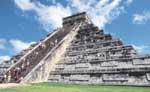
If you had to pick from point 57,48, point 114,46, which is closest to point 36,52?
point 57,48

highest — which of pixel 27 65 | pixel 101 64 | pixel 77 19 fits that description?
pixel 77 19

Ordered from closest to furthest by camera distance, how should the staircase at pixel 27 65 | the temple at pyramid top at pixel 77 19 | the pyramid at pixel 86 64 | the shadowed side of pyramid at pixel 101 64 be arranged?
the shadowed side of pyramid at pixel 101 64, the pyramid at pixel 86 64, the staircase at pixel 27 65, the temple at pyramid top at pixel 77 19

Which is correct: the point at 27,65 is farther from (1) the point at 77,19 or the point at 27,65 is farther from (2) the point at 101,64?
(1) the point at 77,19

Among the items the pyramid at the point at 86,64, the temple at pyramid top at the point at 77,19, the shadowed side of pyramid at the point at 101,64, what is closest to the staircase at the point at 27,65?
the pyramid at the point at 86,64

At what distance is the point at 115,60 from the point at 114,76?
120cm

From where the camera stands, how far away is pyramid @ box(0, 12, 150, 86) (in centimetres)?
1334

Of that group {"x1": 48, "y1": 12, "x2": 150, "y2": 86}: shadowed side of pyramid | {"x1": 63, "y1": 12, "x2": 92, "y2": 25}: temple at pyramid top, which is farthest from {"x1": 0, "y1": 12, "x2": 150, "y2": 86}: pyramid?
{"x1": 63, "y1": 12, "x2": 92, "y2": 25}: temple at pyramid top

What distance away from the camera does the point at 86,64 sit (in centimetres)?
1552

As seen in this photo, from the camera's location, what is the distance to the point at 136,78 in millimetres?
12906

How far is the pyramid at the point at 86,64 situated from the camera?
1334 cm

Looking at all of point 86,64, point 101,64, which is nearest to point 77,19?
point 86,64

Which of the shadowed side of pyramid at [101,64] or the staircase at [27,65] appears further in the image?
the staircase at [27,65]

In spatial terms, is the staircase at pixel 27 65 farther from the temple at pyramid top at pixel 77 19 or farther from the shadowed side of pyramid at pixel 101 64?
the temple at pyramid top at pixel 77 19

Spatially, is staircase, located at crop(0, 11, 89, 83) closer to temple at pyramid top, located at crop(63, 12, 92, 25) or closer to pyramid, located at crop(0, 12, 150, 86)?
pyramid, located at crop(0, 12, 150, 86)
